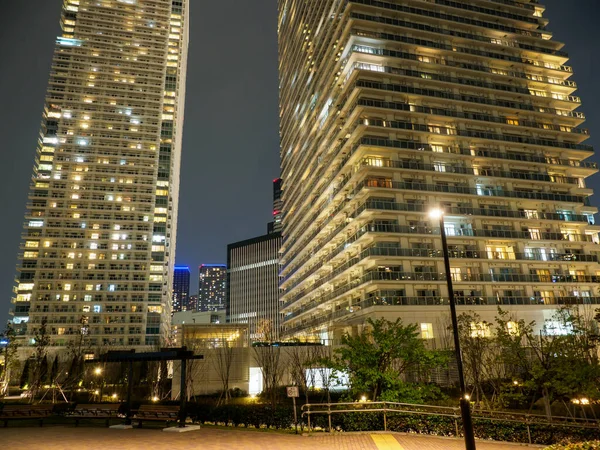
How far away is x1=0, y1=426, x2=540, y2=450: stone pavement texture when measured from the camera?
16.8 metres

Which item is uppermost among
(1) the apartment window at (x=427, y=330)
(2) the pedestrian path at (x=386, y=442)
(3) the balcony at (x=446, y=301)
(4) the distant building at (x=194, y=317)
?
(4) the distant building at (x=194, y=317)

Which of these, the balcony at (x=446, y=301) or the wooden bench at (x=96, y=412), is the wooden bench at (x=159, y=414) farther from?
the balcony at (x=446, y=301)

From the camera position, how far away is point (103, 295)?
10750cm

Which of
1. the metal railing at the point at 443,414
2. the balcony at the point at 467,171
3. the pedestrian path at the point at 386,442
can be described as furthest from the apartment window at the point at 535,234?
the pedestrian path at the point at 386,442

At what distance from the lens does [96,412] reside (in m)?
24.8

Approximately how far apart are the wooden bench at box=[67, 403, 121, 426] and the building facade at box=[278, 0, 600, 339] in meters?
31.8

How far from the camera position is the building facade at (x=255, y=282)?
606ft

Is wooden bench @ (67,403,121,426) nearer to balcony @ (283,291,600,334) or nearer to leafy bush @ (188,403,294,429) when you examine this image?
leafy bush @ (188,403,294,429)

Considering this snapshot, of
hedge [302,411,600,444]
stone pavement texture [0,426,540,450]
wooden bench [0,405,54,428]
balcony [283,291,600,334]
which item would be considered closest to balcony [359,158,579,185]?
balcony [283,291,600,334]

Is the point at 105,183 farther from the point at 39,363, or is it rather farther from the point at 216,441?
the point at 216,441

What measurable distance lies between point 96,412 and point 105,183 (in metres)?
102

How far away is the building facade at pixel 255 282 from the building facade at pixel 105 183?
196ft

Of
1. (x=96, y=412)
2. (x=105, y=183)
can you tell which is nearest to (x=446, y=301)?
(x=96, y=412)

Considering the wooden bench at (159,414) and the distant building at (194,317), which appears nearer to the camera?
the wooden bench at (159,414)
